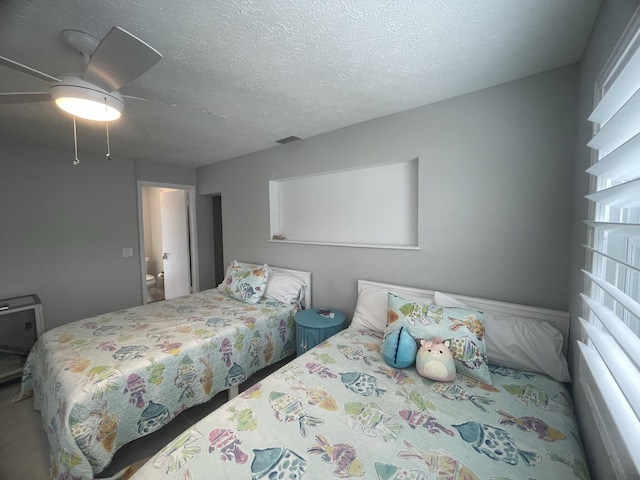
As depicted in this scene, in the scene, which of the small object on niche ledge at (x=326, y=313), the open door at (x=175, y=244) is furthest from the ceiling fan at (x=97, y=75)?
the open door at (x=175, y=244)

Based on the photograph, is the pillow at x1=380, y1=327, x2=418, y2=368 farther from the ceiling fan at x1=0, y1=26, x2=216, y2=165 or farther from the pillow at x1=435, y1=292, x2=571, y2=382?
the ceiling fan at x1=0, y1=26, x2=216, y2=165

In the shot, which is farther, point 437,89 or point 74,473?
point 437,89

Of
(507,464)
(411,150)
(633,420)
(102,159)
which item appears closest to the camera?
(633,420)

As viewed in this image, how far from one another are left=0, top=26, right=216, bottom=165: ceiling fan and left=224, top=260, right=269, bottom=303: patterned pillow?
1.79 metres

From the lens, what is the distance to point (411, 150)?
213 cm

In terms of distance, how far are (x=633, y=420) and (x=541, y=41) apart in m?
1.62

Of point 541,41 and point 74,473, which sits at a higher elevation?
point 541,41

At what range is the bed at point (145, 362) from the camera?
4.51 feet

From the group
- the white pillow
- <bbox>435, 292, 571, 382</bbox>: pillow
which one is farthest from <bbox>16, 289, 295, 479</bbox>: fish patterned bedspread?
<bbox>435, 292, 571, 382</bbox>: pillow

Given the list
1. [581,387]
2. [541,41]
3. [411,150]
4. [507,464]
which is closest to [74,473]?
[507,464]

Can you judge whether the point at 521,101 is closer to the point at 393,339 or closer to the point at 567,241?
the point at 567,241

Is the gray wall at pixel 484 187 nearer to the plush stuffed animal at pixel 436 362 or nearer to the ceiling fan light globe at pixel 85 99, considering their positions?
the plush stuffed animal at pixel 436 362

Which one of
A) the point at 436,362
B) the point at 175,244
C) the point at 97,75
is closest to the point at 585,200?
the point at 436,362

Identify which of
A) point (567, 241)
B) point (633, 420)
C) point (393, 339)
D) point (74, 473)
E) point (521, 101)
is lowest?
point (74, 473)
